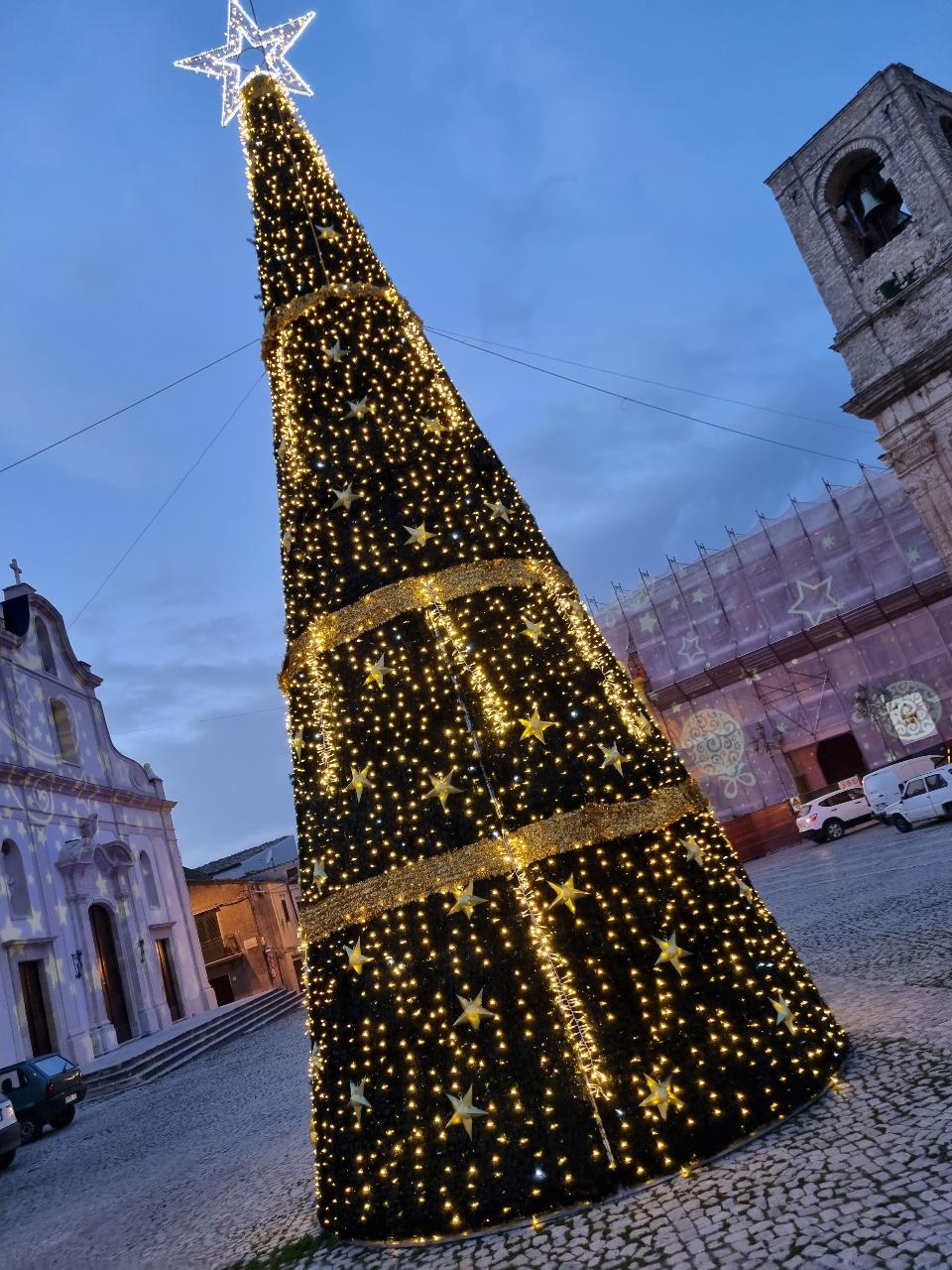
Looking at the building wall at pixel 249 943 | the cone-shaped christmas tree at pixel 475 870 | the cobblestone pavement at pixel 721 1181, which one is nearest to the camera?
the cobblestone pavement at pixel 721 1181

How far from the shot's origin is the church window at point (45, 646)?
76.1 feet

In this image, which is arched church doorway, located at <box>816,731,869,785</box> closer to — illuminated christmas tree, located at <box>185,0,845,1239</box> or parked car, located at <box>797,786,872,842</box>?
parked car, located at <box>797,786,872,842</box>

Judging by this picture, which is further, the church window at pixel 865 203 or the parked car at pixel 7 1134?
the church window at pixel 865 203

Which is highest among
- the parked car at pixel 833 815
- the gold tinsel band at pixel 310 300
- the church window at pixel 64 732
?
the church window at pixel 64 732

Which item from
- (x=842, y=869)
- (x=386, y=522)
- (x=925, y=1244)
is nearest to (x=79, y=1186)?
(x=386, y=522)

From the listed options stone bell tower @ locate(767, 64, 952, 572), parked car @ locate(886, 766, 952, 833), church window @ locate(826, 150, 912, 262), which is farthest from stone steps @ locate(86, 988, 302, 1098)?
church window @ locate(826, 150, 912, 262)

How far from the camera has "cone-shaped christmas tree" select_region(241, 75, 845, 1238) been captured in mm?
3543

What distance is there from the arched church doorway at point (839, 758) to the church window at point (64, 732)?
82.3ft

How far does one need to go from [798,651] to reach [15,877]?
2479cm

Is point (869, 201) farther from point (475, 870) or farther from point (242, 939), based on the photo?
point (242, 939)

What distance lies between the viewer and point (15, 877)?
18641 mm

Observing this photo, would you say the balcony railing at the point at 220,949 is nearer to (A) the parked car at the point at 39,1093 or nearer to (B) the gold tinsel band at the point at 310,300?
(A) the parked car at the point at 39,1093

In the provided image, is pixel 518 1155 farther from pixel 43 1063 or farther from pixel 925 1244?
pixel 43 1063

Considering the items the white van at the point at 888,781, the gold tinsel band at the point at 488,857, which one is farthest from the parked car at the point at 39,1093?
the white van at the point at 888,781
